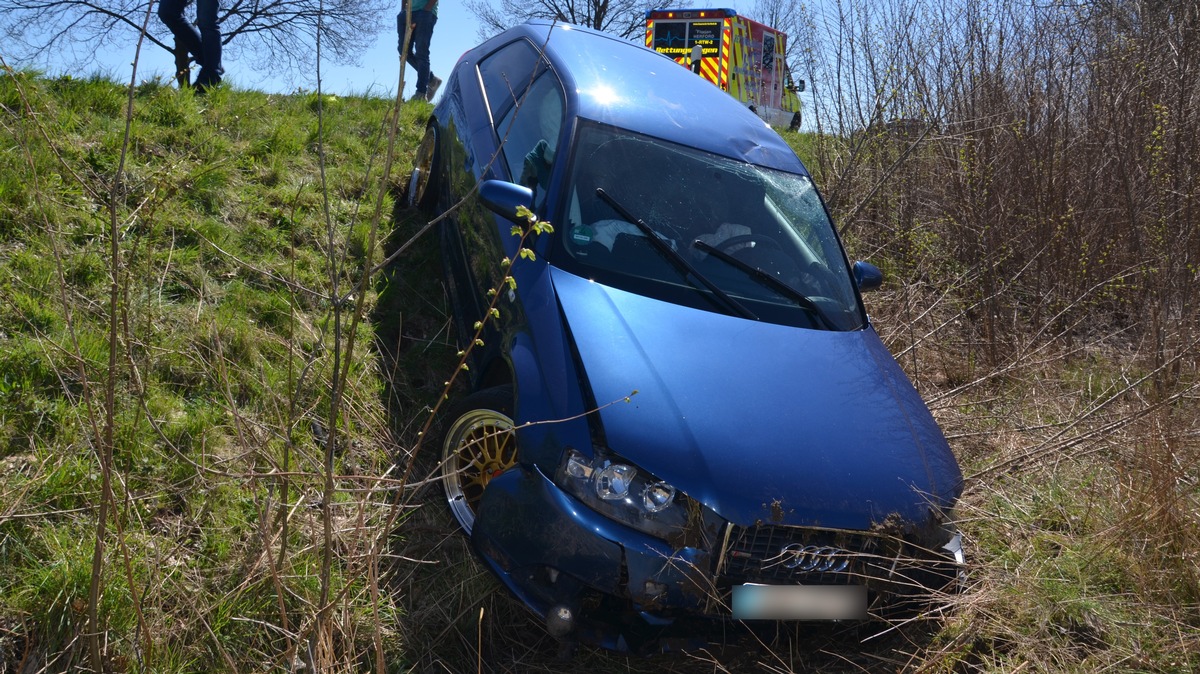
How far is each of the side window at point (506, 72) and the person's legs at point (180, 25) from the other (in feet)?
9.62

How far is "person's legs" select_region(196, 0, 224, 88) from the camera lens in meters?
7.17

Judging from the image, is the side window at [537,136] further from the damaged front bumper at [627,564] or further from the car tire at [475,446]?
the damaged front bumper at [627,564]

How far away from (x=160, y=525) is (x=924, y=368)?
4.72 m

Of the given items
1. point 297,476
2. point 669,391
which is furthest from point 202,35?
point 669,391

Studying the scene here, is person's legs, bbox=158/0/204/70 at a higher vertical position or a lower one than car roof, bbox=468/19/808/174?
higher

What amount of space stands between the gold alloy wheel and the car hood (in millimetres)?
472

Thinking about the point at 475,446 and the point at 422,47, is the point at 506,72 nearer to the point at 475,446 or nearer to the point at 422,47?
the point at 475,446

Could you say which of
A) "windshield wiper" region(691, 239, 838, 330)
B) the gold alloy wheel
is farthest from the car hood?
the gold alloy wheel

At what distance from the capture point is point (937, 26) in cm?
715

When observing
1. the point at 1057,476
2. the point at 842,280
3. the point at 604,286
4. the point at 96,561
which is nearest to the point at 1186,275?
the point at 1057,476

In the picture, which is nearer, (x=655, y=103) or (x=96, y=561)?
(x=96, y=561)

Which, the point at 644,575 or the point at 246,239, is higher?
the point at 246,239

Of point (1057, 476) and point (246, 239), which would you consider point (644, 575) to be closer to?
point (1057, 476)

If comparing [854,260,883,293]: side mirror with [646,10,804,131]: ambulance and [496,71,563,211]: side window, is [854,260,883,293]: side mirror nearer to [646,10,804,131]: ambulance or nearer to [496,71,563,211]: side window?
[496,71,563,211]: side window
